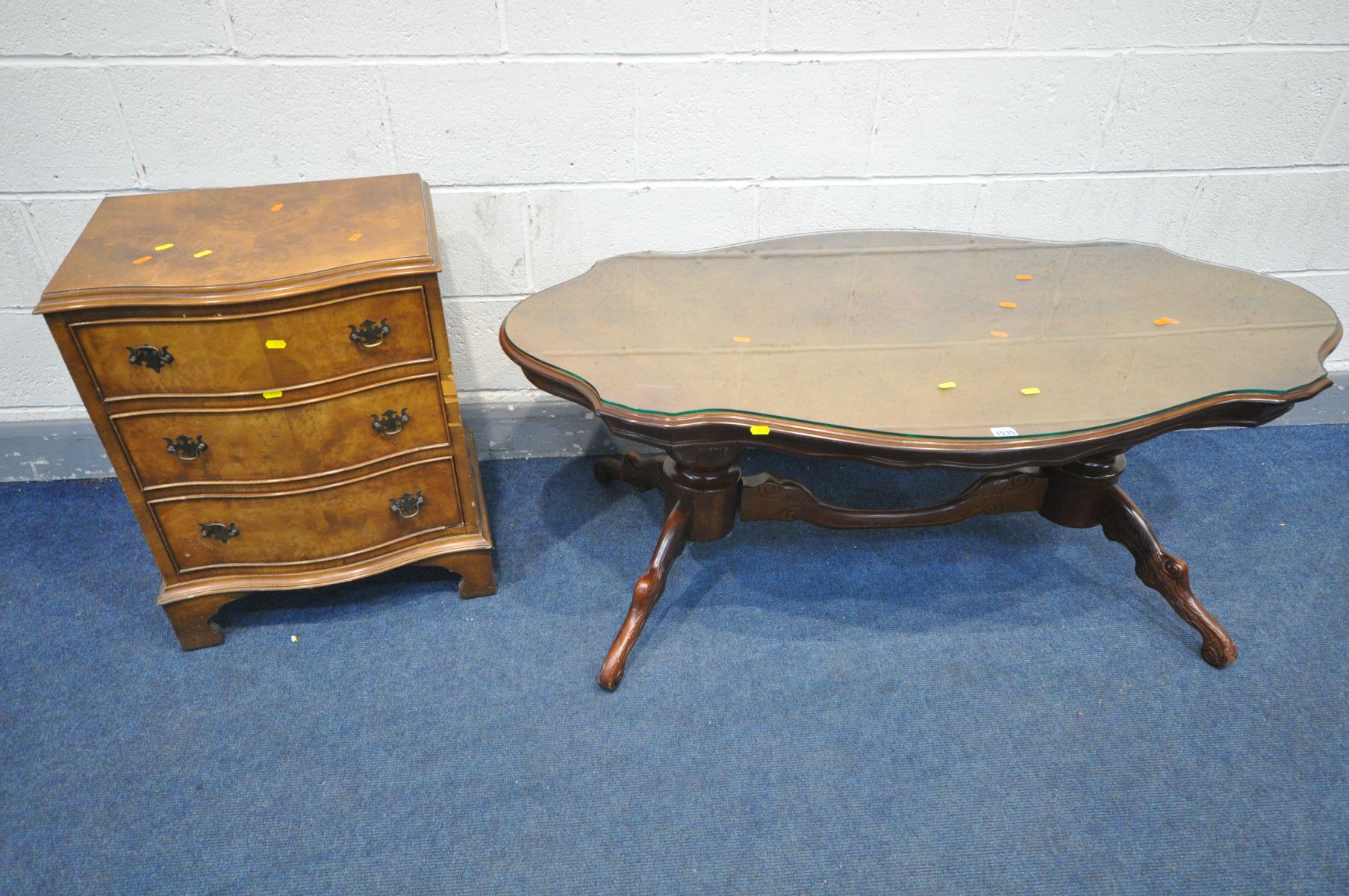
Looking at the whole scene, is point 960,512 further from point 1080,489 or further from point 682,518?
point 682,518

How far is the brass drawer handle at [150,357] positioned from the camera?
1560 millimetres

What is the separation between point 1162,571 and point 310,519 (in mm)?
1865

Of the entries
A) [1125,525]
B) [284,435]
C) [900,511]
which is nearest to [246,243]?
[284,435]

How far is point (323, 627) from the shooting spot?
2.02m

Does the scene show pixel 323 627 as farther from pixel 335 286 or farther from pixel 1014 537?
pixel 1014 537

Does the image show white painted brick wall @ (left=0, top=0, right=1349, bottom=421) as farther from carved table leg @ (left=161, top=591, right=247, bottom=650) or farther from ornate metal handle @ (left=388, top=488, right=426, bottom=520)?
carved table leg @ (left=161, top=591, right=247, bottom=650)

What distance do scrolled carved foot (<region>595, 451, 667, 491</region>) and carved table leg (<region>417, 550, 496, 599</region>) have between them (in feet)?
1.47

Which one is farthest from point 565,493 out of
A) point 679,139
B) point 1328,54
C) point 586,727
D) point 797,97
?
point 1328,54

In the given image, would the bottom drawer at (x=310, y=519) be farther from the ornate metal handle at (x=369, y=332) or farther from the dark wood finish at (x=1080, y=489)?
the dark wood finish at (x=1080, y=489)

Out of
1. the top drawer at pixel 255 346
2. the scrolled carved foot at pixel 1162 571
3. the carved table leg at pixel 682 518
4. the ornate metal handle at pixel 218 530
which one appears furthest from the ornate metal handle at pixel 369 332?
the scrolled carved foot at pixel 1162 571

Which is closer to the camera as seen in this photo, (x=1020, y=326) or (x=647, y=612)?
(x=1020, y=326)

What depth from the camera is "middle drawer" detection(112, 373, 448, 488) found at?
5.47 ft

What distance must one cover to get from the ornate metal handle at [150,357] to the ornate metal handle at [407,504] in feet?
1.67

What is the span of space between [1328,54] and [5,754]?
334 cm
